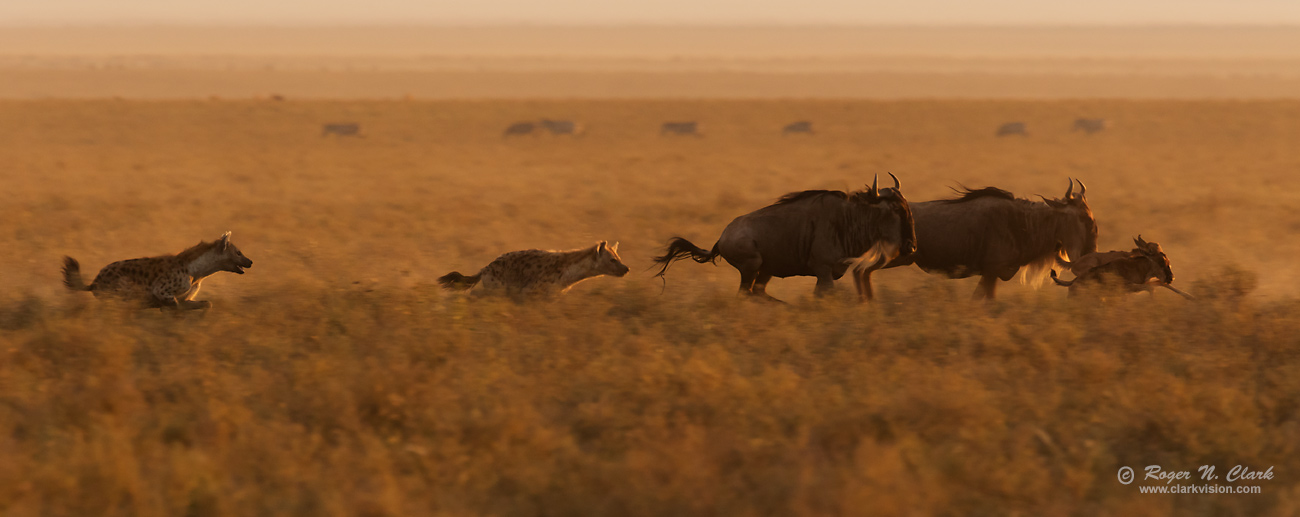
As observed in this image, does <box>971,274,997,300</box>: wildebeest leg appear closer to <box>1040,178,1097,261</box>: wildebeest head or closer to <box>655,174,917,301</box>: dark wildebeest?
<box>1040,178,1097,261</box>: wildebeest head

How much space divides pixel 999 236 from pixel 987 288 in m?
0.53

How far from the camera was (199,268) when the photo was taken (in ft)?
32.6

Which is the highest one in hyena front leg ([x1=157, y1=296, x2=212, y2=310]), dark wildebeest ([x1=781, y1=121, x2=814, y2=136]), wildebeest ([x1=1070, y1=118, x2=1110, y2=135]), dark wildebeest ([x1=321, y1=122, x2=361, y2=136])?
hyena front leg ([x1=157, y1=296, x2=212, y2=310])

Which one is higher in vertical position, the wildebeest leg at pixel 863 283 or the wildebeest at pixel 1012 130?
the wildebeest leg at pixel 863 283

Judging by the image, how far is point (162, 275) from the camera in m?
9.81

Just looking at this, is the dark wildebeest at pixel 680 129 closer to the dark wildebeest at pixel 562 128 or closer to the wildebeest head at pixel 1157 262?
the dark wildebeest at pixel 562 128

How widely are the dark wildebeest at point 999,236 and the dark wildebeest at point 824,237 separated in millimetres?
376

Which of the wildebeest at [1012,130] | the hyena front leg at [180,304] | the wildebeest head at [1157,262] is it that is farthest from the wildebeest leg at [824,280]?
the wildebeest at [1012,130]

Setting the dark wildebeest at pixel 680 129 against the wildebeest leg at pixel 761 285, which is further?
the dark wildebeest at pixel 680 129

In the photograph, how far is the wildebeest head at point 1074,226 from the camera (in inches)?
417

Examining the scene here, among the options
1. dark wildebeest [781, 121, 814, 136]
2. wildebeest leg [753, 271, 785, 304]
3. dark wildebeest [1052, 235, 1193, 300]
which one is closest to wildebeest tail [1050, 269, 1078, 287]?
dark wildebeest [1052, 235, 1193, 300]

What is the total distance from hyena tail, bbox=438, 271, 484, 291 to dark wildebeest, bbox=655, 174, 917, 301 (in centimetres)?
220

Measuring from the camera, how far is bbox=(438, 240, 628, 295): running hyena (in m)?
10.4

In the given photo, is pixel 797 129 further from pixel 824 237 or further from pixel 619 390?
pixel 619 390
